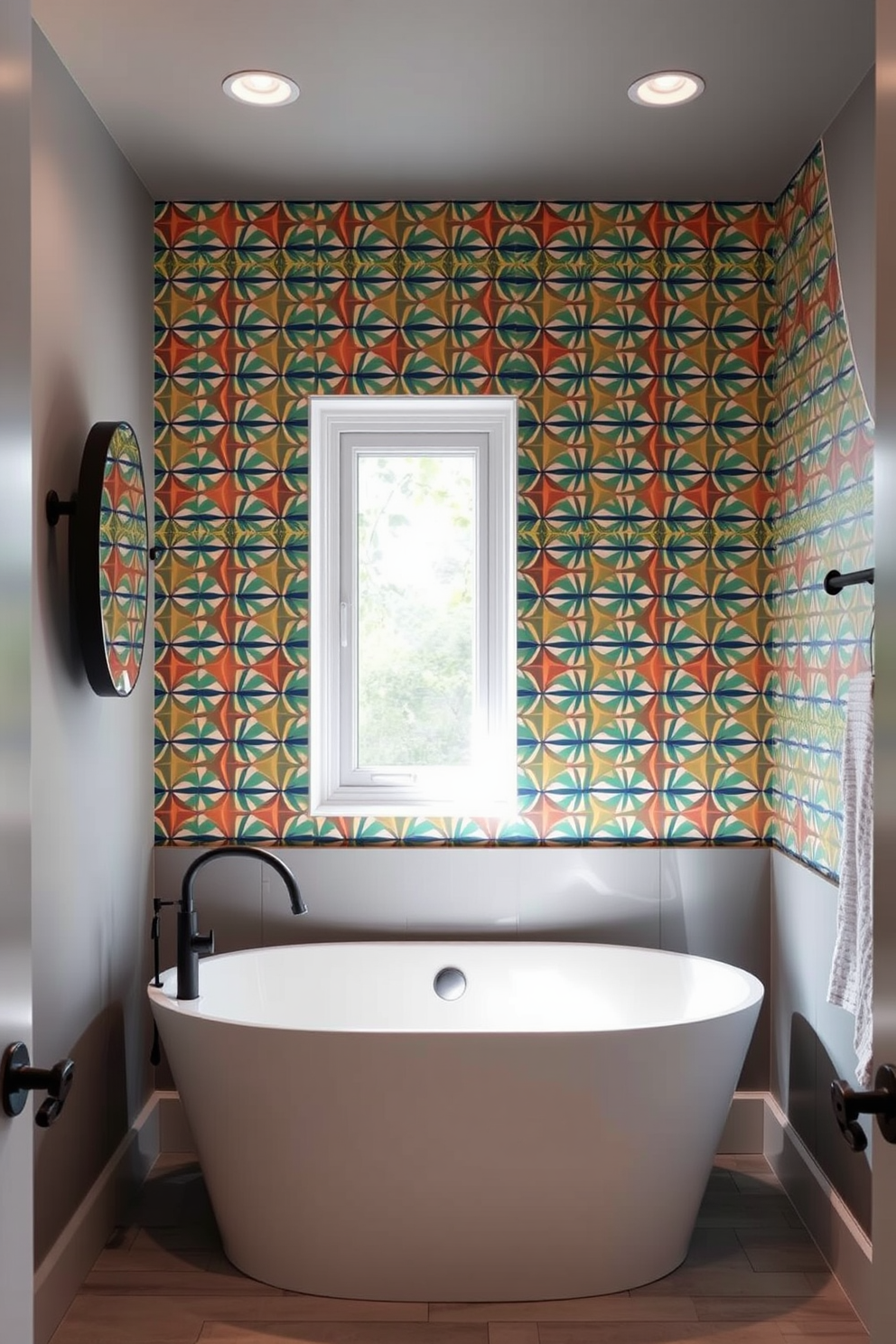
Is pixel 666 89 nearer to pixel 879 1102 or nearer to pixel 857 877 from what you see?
pixel 857 877

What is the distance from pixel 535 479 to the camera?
340 cm

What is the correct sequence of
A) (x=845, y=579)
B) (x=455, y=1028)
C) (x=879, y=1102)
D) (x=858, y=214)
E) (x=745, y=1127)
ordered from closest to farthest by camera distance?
(x=879, y=1102) < (x=845, y=579) < (x=858, y=214) < (x=455, y=1028) < (x=745, y=1127)

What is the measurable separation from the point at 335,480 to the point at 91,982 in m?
1.57

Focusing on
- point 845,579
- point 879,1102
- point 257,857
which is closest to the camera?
point 879,1102

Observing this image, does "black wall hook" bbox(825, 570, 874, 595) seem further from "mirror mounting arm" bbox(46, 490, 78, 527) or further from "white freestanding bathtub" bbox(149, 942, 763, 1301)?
"mirror mounting arm" bbox(46, 490, 78, 527)

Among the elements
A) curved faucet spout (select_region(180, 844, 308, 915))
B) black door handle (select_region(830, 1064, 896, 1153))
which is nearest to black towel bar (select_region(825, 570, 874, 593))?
black door handle (select_region(830, 1064, 896, 1153))

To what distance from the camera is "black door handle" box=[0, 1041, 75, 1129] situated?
105 centimetres

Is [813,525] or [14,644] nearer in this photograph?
[14,644]

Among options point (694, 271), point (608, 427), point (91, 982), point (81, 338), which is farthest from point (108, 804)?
point (694, 271)

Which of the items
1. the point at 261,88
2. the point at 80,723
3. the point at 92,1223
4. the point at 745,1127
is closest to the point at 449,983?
the point at 745,1127

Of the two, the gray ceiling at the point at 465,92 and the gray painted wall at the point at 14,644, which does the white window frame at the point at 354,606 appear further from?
the gray painted wall at the point at 14,644

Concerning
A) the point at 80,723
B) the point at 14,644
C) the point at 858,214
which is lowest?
the point at 80,723

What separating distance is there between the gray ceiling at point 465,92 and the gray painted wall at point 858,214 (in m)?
0.06

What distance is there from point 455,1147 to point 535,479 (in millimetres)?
1822
